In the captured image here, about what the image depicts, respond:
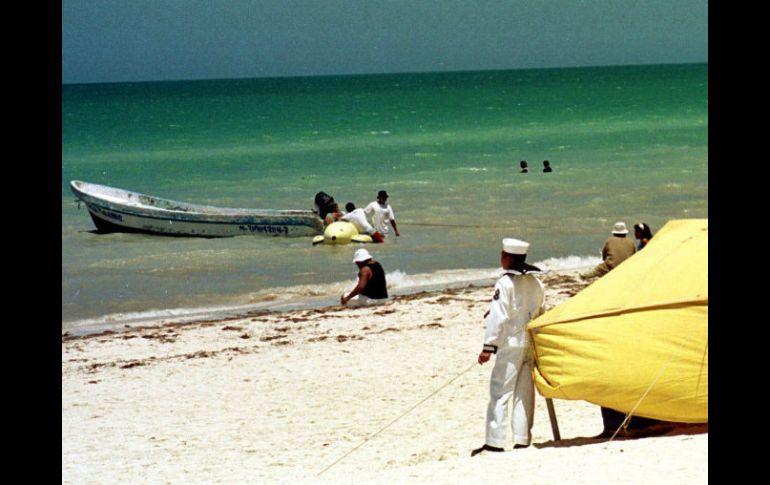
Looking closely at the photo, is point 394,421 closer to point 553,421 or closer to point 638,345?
point 553,421

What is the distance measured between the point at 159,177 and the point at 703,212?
A: 23.7 metres

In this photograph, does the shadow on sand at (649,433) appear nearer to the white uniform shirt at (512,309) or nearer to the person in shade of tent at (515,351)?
the person in shade of tent at (515,351)

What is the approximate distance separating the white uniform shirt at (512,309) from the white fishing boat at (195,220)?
14.4 m

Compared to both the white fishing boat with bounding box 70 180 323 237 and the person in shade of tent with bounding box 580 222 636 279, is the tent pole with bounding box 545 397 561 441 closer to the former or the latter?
the person in shade of tent with bounding box 580 222 636 279

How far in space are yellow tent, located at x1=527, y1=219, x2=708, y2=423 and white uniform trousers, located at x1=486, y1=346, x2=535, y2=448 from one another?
132 mm

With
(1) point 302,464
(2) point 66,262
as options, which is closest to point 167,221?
(2) point 66,262

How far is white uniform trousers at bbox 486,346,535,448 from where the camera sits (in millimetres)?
7180

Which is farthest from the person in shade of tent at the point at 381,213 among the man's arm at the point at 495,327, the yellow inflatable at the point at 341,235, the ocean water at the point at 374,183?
the man's arm at the point at 495,327

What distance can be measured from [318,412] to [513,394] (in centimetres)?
254

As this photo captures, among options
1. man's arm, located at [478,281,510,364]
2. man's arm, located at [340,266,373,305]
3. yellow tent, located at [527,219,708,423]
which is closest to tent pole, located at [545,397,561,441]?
yellow tent, located at [527,219,708,423]

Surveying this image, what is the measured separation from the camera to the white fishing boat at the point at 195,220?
71.2 ft

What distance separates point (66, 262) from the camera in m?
21.0

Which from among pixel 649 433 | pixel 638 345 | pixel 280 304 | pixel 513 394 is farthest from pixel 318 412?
pixel 280 304
